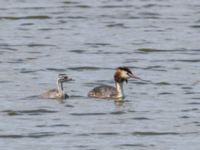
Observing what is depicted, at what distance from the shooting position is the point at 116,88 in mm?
25938

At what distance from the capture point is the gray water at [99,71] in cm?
2145

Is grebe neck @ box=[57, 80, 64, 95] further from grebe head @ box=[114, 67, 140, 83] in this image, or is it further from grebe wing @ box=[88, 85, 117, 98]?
grebe head @ box=[114, 67, 140, 83]

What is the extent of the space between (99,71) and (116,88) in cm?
252

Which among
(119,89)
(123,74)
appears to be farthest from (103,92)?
(123,74)

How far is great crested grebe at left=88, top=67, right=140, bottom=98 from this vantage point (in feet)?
82.7

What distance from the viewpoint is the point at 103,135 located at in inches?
845

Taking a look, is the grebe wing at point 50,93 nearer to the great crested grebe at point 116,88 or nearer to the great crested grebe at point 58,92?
the great crested grebe at point 58,92

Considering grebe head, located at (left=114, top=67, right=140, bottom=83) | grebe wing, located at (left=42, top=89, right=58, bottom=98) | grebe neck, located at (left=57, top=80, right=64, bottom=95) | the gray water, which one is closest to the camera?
the gray water

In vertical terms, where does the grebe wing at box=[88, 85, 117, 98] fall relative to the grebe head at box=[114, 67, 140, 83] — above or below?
below

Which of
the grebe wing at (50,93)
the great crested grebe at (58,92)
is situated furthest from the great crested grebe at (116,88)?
the grebe wing at (50,93)

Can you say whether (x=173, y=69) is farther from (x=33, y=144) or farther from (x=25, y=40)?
(x=33, y=144)

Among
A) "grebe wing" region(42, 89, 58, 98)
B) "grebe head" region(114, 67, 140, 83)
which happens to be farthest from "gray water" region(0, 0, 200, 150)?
"grebe head" region(114, 67, 140, 83)

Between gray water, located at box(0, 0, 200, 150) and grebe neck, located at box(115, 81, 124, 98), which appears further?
grebe neck, located at box(115, 81, 124, 98)

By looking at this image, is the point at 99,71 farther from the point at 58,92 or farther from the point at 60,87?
the point at 58,92
